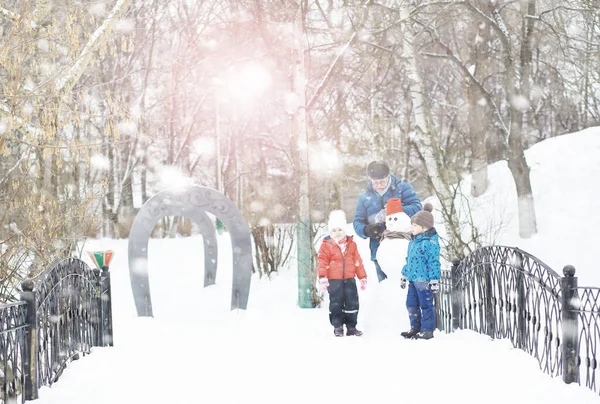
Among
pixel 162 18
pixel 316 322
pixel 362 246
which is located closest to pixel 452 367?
pixel 316 322

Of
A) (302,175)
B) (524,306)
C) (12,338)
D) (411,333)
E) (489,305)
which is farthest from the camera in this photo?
(302,175)

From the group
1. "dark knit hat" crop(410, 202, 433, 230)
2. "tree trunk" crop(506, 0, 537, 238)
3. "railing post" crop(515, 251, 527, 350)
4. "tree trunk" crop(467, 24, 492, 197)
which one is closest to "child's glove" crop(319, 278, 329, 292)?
"dark knit hat" crop(410, 202, 433, 230)

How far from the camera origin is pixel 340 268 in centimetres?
782

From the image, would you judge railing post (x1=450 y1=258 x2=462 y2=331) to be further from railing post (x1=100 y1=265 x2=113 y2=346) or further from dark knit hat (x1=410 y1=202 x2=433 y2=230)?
railing post (x1=100 y1=265 x2=113 y2=346)

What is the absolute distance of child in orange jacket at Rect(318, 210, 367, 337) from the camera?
7812 millimetres

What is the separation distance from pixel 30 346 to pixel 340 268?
12.1 ft

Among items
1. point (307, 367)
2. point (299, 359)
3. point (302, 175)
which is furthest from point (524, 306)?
point (302, 175)

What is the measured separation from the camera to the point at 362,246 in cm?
1543

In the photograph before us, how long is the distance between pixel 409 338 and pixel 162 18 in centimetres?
1993

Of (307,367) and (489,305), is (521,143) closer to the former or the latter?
(489,305)

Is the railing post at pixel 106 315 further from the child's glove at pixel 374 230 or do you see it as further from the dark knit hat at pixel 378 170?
the dark knit hat at pixel 378 170

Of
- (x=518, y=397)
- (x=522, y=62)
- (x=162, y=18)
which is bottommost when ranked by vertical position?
(x=518, y=397)

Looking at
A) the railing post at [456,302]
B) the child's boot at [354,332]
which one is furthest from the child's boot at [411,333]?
the railing post at [456,302]

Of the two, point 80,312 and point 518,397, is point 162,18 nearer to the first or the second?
point 80,312
